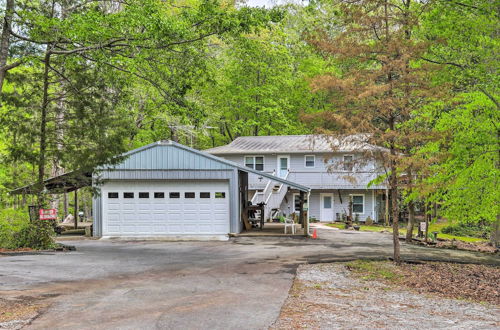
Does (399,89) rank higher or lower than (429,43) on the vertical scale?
lower

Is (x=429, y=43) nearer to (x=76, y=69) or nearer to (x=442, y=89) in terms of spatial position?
(x=442, y=89)

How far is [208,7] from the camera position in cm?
1152

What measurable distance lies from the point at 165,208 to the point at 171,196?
0.64 meters

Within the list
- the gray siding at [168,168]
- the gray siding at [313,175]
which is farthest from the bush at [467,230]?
the gray siding at [168,168]

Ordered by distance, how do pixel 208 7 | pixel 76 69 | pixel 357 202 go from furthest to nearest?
pixel 357 202 < pixel 76 69 < pixel 208 7

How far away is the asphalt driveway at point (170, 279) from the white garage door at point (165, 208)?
197 centimetres

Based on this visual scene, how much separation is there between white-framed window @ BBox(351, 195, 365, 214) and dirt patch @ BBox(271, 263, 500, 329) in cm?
2064

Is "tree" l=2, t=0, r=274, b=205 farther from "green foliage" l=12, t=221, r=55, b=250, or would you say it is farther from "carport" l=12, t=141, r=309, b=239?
"carport" l=12, t=141, r=309, b=239

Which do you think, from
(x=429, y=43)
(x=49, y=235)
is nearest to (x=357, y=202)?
(x=429, y=43)

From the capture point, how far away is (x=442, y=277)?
458 inches

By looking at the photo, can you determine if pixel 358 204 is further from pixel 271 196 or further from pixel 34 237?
pixel 34 237

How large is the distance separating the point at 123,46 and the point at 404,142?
8.36 m

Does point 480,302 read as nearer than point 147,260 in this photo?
Yes

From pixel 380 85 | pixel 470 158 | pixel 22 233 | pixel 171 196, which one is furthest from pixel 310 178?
pixel 22 233
